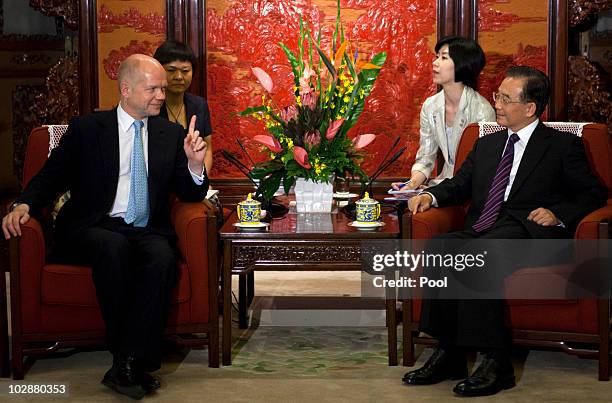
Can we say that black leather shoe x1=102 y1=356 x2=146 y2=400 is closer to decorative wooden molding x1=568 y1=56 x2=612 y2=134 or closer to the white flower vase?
the white flower vase

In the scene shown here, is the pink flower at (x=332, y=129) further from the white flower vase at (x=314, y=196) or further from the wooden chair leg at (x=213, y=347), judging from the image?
the wooden chair leg at (x=213, y=347)

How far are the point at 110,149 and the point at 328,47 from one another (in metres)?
2.25

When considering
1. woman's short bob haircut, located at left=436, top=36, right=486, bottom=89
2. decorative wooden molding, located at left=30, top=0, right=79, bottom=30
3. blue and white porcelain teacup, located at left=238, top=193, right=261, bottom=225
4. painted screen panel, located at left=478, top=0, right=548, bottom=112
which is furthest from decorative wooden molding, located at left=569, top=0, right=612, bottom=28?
decorative wooden molding, located at left=30, top=0, right=79, bottom=30

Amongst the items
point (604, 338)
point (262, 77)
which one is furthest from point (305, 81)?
point (604, 338)

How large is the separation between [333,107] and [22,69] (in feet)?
8.52

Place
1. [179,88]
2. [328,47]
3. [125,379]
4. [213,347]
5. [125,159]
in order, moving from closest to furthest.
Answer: [125,379] < [213,347] < [125,159] < [179,88] < [328,47]

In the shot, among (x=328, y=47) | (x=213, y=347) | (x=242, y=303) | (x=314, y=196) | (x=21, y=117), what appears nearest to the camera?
(x=213, y=347)

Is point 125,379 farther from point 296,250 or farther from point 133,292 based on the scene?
point 296,250

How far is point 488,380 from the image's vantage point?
3.13m

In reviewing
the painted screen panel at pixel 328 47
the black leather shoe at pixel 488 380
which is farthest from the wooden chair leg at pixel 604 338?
the painted screen panel at pixel 328 47

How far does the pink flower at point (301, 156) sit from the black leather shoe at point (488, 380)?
3.31 ft

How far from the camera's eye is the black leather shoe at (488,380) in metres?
3.12

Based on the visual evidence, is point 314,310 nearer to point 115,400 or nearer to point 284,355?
point 284,355
